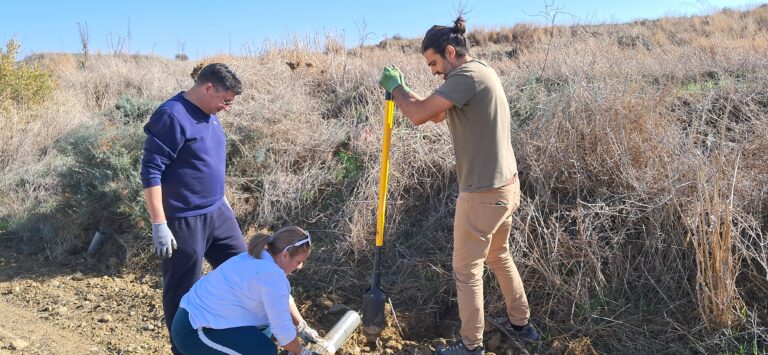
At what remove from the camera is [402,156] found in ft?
17.0

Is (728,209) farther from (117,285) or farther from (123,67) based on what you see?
(123,67)

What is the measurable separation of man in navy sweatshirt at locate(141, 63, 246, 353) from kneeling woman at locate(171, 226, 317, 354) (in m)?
0.51

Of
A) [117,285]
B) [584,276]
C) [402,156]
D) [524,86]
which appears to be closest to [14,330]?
[117,285]

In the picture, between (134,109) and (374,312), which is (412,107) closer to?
(374,312)

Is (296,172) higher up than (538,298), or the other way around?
(296,172)

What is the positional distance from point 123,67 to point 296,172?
753 cm

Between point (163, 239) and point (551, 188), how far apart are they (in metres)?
2.75

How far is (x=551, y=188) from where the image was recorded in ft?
14.4

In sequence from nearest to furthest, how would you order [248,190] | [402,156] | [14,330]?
1. [14,330]
2. [402,156]
3. [248,190]

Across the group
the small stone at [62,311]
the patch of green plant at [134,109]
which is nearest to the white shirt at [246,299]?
the small stone at [62,311]

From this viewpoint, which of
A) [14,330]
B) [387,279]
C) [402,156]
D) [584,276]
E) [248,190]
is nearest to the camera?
[584,276]

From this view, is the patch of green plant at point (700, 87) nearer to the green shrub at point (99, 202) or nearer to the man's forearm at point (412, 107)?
the man's forearm at point (412, 107)

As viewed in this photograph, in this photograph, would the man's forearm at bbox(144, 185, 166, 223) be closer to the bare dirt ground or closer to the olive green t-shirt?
the bare dirt ground

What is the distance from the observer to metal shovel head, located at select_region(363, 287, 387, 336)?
145 inches
